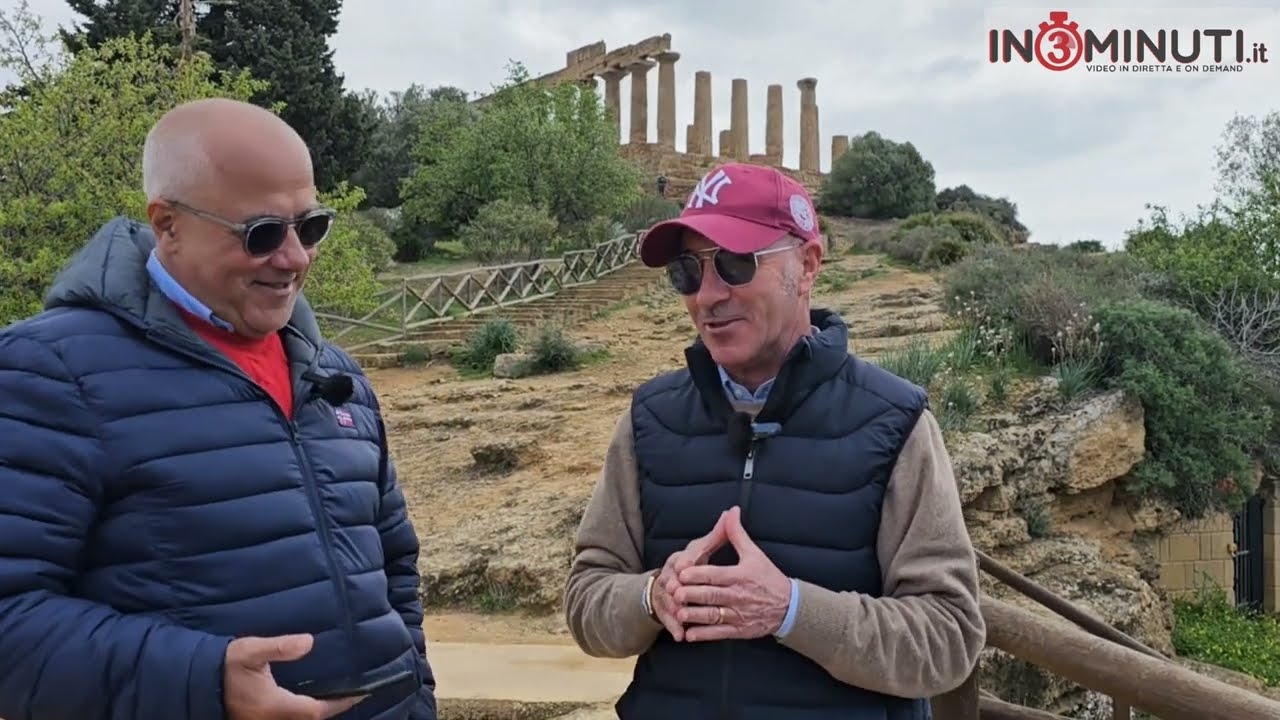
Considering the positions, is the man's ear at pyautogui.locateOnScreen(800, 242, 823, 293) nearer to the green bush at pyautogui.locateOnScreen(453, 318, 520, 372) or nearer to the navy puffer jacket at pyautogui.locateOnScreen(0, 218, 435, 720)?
the navy puffer jacket at pyautogui.locateOnScreen(0, 218, 435, 720)

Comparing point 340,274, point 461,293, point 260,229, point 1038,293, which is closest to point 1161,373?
point 1038,293

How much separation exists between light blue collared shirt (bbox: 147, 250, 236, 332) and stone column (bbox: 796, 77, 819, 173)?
54076mm

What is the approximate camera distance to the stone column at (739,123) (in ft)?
176

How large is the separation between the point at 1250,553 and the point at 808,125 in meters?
44.1

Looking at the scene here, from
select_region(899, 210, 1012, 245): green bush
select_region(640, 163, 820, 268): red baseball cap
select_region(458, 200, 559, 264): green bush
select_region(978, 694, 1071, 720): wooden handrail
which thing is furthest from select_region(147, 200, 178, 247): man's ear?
select_region(899, 210, 1012, 245): green bush

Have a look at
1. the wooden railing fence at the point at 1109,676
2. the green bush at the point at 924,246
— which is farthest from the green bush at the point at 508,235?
the wooden railing fence at the point at 1109,676

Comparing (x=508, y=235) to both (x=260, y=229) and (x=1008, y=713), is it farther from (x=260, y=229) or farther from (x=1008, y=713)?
(x=260, y=229)

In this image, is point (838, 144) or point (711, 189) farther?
point (838, 144)

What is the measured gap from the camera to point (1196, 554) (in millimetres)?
12094

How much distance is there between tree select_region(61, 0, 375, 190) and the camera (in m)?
27.5

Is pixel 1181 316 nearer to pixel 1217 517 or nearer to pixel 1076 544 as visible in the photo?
pixel 1217 517

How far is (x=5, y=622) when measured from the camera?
163cm

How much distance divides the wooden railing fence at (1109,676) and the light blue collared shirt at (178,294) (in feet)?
6.36

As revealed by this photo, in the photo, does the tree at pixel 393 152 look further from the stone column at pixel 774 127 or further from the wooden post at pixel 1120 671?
the wooden post at pixel 1120 671
